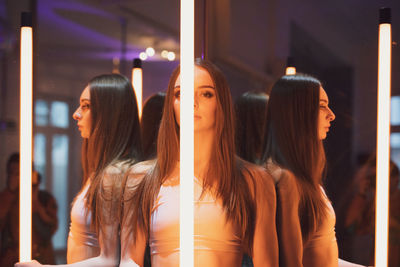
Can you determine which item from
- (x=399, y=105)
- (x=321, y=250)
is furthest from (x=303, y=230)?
(x=399, y=105)

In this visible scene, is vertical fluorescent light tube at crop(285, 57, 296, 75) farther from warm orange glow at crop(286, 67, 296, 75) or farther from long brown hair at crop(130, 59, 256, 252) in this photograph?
long brown hair at crop(130, 59, 256, 252)

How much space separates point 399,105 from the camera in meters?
0.93

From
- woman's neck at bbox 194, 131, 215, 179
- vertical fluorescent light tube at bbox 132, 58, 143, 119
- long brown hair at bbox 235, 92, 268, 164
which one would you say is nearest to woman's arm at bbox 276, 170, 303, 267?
long brown hair at bbox 235, 92, 268, 164

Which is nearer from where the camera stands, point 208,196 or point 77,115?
point 208,196

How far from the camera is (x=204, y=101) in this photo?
99 centimetres

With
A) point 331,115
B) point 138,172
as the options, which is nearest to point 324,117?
point 331,115

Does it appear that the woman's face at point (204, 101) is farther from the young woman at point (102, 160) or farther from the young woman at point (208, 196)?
the young woman at point (102, 160)

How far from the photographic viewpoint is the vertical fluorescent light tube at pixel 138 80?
110cm

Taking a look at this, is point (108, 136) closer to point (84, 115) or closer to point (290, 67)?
point (84, 115)

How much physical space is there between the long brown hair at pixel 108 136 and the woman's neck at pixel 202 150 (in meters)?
0.18

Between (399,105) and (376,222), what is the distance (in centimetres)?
31

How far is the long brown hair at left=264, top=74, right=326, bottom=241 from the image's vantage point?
0.94m

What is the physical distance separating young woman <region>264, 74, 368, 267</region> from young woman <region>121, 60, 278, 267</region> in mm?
37

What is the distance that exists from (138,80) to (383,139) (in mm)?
705
